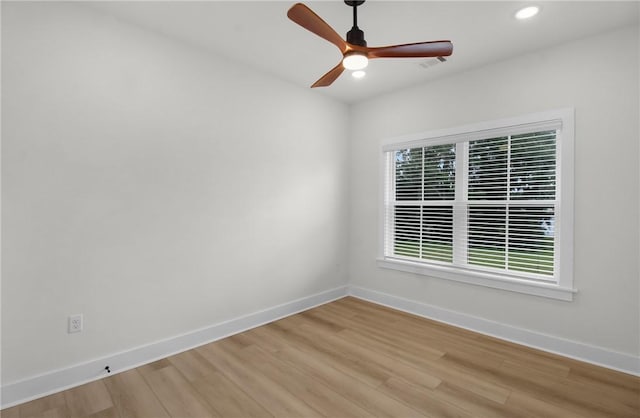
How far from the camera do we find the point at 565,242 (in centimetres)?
275

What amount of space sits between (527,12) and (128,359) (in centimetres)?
404

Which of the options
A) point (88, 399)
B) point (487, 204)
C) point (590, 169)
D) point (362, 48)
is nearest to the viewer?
point (362, 48)

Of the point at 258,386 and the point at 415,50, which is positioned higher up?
the point at 415,50

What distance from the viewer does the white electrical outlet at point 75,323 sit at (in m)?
2.25

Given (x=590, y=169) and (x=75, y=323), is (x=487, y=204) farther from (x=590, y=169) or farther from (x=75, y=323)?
(x=75, y=323)

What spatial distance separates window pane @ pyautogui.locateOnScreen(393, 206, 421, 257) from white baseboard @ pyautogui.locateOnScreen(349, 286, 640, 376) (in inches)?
23.6

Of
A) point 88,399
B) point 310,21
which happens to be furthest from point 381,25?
point 88,399

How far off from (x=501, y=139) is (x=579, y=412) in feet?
7.51

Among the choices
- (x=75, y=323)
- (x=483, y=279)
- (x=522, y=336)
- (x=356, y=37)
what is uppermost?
(x=356, y=37)

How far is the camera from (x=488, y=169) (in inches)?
126

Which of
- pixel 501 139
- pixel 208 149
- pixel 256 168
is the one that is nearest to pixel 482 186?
pixel 501 139

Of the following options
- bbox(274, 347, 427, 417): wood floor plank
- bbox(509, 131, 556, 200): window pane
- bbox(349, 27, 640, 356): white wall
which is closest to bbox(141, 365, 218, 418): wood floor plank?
bbox(274, 347, 427, 417): wood floor plank

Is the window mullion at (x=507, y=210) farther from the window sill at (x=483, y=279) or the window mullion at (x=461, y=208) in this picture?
the window mullion at (x=461, y=208)

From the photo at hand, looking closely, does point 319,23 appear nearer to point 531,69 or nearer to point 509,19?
point 509,19
